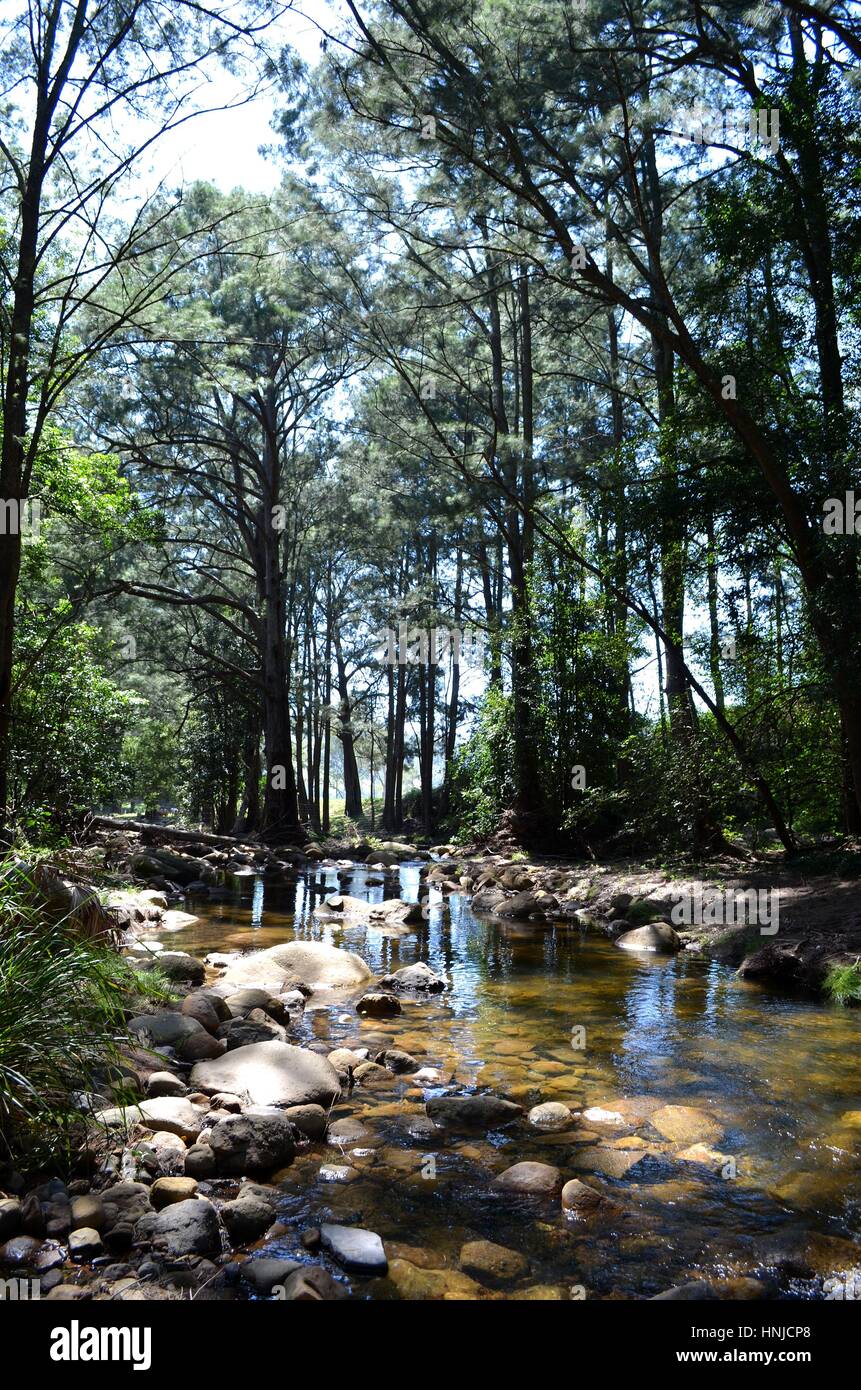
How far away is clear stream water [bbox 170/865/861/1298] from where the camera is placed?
111 inches

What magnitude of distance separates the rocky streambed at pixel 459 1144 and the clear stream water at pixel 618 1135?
14 mm

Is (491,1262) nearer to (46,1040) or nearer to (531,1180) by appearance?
(531,1180)

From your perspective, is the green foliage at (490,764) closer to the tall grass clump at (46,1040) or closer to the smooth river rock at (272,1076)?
the smooth river rock at (272,1076)

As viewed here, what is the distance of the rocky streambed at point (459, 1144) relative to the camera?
2637 millimetres

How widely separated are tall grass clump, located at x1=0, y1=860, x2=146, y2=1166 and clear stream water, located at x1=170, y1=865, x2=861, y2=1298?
2.78ft

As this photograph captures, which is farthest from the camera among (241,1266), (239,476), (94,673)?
(239,476)

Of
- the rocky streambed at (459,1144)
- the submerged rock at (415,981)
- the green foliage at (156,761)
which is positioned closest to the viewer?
the rocky streambed at (459,1144)

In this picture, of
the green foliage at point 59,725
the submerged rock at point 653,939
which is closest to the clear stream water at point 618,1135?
the submerged rock at point 653,939

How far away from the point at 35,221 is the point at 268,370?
12.4m

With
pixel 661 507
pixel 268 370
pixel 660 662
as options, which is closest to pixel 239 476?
pixel 268 370

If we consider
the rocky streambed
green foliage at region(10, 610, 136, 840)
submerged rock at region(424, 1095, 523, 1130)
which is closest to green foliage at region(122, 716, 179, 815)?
green foliage at region(10, 610, 136, 840)

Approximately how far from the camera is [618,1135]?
3787 mm

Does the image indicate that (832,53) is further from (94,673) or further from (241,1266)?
(241,1266)

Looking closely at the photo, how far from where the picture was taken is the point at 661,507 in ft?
31.3
